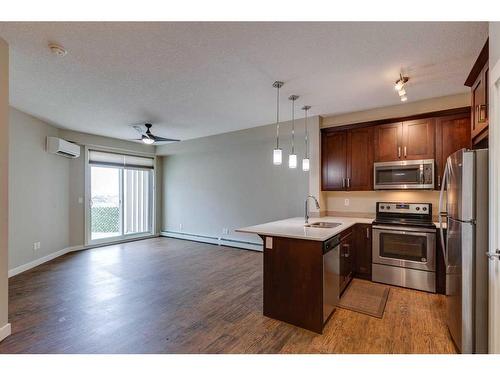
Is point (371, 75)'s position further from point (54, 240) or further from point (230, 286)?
point (54, 240)

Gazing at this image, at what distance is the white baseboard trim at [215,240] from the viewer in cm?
529

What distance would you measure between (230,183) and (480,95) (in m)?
4.38

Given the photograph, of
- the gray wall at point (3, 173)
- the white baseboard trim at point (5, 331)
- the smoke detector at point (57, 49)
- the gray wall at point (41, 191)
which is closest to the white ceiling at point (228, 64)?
the smoke detector at point (57, 49)

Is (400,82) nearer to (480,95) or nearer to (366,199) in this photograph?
(480,95)

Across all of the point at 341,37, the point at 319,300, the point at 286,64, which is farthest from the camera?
the point at 286,64

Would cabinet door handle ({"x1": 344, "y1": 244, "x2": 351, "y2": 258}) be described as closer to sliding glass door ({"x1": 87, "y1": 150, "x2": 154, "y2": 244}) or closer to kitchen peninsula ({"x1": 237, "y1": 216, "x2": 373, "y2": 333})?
kitchen peninsula ({"x1": 237, "y1": 216, "x2": 373, "y2": 333})

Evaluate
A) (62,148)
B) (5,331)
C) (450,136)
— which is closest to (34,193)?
(62,148)

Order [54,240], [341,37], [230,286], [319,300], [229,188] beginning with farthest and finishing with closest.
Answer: [229,188] < [54,240] < [230,286] < [319,300] < [341,37]

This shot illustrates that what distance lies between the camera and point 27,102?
3.48 meters

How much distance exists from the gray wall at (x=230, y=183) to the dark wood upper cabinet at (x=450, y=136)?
2.01 m

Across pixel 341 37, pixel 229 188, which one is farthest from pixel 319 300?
pixel 229 188

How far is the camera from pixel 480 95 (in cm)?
231

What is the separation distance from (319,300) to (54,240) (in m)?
5.11

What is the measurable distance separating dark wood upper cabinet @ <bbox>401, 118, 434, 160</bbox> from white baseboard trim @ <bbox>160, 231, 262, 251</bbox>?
3210mm
